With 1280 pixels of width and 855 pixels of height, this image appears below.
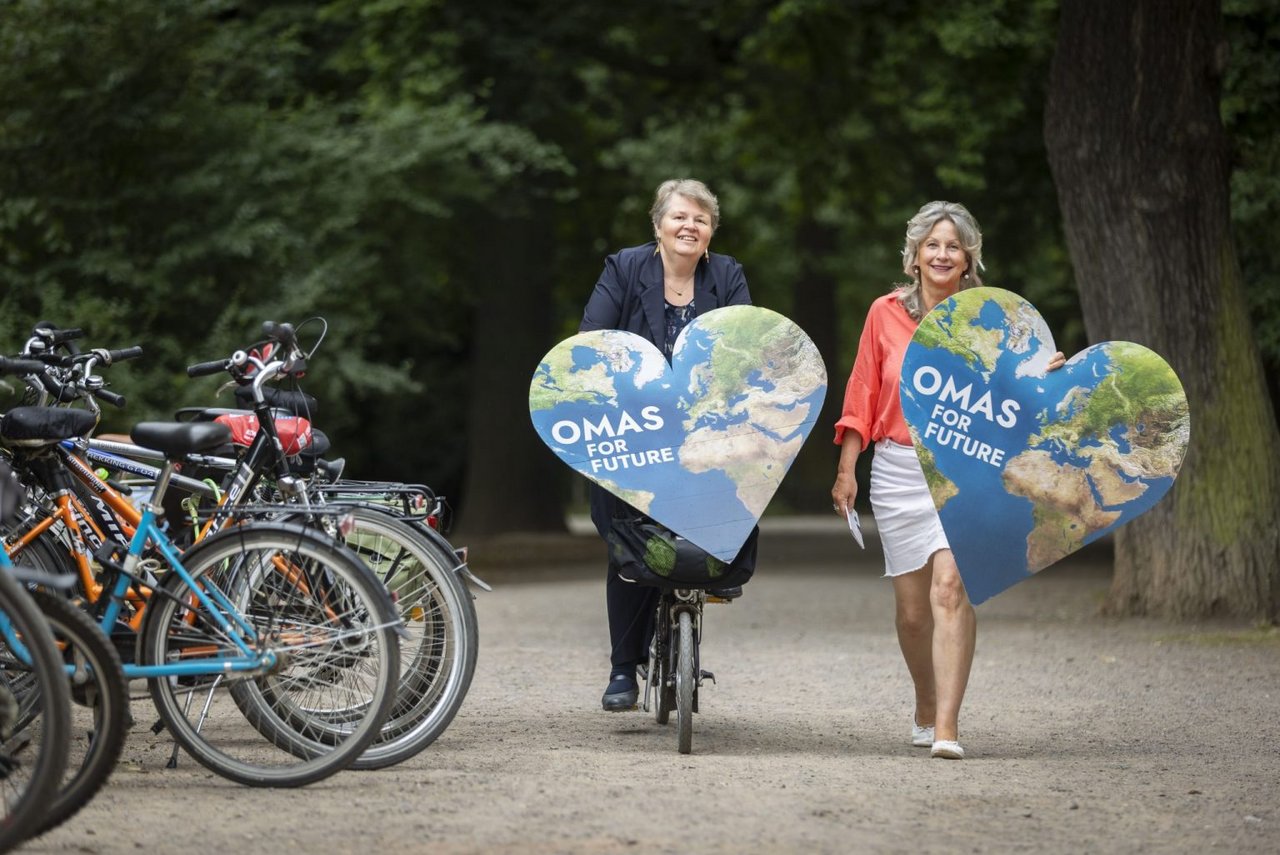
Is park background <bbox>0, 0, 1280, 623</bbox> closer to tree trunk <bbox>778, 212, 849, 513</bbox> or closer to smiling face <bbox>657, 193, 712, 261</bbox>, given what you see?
tree trunk <bbox>778, 212, 849, 513</bbox>

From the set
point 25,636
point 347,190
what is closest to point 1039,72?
point 347,190

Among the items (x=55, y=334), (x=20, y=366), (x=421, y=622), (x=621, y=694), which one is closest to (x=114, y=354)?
(x=20, y=366)

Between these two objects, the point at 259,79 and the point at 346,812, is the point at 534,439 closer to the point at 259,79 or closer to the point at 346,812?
the point at 259,79

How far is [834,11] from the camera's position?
20172mm

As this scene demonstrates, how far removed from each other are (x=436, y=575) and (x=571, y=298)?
20.3 m

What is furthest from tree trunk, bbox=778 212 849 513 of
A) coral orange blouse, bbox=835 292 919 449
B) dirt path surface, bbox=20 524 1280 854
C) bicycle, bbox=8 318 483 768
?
bicycle, bbox=8 318 483 768

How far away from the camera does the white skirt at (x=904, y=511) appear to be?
6.27 m

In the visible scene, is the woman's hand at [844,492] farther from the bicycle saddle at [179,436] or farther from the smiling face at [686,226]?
the bicycle saddle at [179,436]

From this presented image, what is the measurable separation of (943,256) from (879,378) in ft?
1.58

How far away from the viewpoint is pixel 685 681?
19.8 ft

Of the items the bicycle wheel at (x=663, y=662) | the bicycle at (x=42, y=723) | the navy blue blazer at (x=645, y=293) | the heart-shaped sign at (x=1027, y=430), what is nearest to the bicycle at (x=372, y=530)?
the bicycle wheel at (x=663, y=662)

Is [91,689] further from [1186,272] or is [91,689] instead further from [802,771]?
[1186,272]

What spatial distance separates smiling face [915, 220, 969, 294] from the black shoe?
194 centimetres

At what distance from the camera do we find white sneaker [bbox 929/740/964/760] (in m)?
6.08
